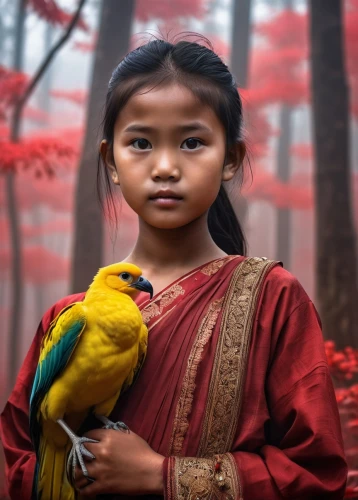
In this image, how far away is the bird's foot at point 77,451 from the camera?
1057mm

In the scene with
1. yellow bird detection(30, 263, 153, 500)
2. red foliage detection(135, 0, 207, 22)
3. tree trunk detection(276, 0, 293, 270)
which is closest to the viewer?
yellow bird detection(30, 263, 153, 500)

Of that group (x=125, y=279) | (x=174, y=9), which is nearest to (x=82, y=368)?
(x=125, y=279)

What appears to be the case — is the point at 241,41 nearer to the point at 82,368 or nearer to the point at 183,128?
the point at 183,128

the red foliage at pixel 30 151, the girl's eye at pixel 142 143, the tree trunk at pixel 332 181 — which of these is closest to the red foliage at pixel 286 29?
the tree trunk at pixel 332 181

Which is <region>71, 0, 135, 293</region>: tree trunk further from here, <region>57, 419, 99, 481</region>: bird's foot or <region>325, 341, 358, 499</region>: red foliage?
<region>57, 419, 99, 481</region>: bird's foot

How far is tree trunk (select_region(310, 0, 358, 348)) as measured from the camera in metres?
3.29

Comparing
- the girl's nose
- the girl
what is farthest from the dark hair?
the girl's nose

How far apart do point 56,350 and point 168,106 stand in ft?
1.55

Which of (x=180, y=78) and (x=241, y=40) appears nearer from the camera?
(x=180, y=78)

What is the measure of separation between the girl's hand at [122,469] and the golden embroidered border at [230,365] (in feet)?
0.29

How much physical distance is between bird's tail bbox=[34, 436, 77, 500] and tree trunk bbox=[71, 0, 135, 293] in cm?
251

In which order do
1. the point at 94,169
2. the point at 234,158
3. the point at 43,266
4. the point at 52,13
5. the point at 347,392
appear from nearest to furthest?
the point at 234,158
the point at 347,392
the point at 94,169
the point at 52,13
the point at 43,266

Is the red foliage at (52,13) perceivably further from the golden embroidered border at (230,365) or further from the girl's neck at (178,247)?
the golden embroidered border at (230,365)

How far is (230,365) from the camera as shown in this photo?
112 cm
